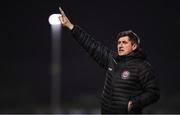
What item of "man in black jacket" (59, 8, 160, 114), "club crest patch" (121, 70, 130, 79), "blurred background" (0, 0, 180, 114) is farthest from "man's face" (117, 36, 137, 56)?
"blurred background" (0, 0, 180, 114)

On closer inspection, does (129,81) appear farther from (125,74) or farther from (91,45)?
(91,45)

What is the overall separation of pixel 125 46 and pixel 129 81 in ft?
0.85

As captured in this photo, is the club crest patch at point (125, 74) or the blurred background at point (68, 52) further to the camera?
the blurred background at point (68, 52)

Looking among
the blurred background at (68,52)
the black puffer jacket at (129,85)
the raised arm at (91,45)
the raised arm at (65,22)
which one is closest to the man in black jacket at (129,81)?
→ the black puffer jacket at (129,85)

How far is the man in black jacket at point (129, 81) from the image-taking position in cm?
363

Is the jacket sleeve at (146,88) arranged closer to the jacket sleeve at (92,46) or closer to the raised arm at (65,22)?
the jacket sleeve at (92,46)

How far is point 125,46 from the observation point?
3.69 meters

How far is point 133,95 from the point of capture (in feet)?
12.0

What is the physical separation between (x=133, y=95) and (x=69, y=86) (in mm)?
23142

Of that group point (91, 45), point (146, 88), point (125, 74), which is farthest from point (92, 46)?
point (146, 88)

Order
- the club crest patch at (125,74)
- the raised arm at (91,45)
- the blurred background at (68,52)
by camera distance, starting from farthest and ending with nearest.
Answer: the blurred background at (68,52) < the raised arm at (91,45) < the club crest patch at (125,74)

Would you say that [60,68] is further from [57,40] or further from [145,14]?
[145,14]

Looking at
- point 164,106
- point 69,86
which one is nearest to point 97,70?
point 69,86

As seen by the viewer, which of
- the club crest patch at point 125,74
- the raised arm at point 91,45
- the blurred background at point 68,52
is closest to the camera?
the club crest patch at point 125,74
